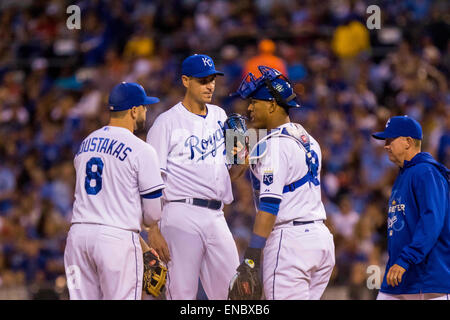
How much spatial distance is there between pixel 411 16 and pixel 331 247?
929cm

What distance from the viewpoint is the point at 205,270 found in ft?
20.0

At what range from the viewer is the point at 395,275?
5262 millimetres

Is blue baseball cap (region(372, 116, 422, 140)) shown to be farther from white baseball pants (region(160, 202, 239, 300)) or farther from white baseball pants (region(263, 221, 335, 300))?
white baseball pants (region(160, 202, 239, 300))

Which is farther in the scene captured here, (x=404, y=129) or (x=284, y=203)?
(x=404, y=129)

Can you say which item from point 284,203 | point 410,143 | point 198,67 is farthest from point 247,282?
point 198,67

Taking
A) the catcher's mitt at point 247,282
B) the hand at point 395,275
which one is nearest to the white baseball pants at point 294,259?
the catcher's mitt at point 247,282

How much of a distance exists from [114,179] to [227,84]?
24.5 feet

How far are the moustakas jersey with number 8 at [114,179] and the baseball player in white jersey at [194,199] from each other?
1.46 feet

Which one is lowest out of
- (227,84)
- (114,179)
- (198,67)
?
(114,179)

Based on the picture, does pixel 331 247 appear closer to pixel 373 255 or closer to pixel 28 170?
pixel 373 255

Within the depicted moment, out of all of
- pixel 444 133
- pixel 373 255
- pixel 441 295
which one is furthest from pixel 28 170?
pixel 441 295

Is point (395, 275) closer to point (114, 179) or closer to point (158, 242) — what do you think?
point (158, 242)

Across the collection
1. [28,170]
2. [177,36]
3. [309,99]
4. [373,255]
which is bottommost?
[373,255]

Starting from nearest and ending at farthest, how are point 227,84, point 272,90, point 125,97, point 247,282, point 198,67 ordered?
point 247,282, point 272,90, point 125,97, point 198,67, point 227,84
